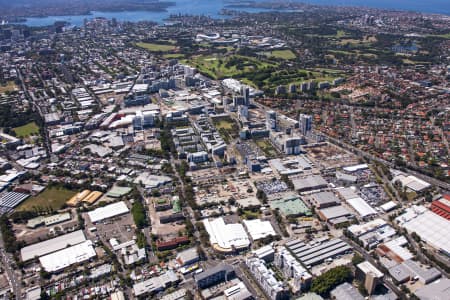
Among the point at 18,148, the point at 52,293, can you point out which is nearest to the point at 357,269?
the point at 52,293

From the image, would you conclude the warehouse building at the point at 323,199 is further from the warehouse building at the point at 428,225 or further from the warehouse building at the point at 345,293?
the warehouse building at the point at 345,293

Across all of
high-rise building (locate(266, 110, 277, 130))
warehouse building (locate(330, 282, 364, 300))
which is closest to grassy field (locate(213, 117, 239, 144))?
high-rise building (locate(266, 110, 277, 130))

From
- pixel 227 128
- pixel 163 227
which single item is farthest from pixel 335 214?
pixel 227 128

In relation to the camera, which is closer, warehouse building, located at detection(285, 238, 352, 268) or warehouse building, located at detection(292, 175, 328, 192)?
warehouse building, located at detection(285, 238, 352, 268)

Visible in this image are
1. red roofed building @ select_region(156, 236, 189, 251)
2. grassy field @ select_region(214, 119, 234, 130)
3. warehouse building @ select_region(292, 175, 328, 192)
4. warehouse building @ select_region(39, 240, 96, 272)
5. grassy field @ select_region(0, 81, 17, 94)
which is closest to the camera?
warehouse building @ select_region(39, 240, 96, 272)

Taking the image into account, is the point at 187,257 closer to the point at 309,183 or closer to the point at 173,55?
the point at 309,183

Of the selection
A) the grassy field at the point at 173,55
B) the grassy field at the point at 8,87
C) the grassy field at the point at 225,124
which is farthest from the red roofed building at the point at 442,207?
the grassy field at the point at 173,55

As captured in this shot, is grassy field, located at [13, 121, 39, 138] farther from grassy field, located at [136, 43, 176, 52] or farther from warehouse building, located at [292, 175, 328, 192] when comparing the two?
grassy field, located at [136, 43, 176, 52]
